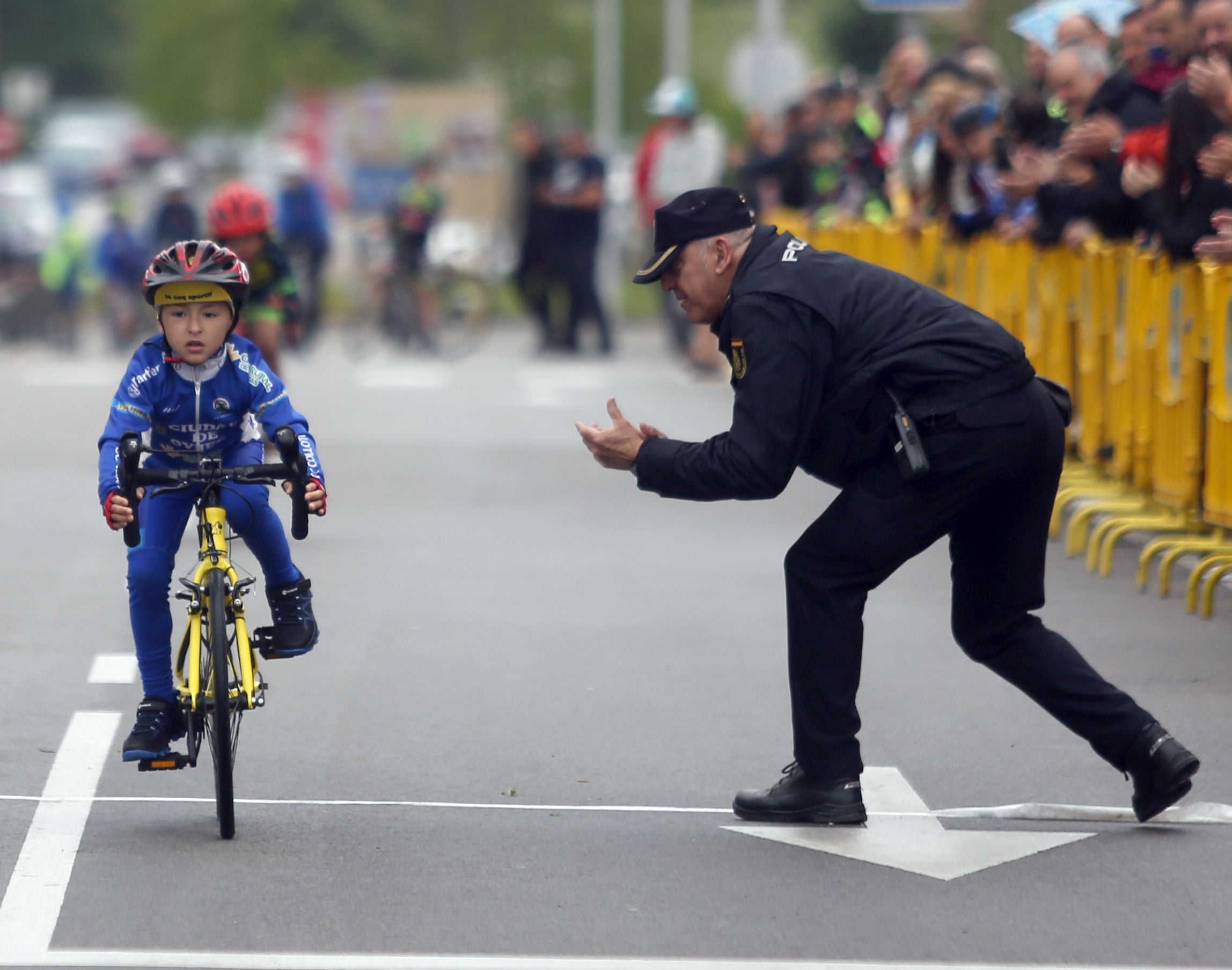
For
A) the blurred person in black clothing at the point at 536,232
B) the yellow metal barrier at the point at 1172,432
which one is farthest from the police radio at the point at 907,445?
the blurred person in black clothing at the point at 536,232

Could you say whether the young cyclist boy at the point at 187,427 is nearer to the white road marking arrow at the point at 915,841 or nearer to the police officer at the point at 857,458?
the police officer at the point at 857,458

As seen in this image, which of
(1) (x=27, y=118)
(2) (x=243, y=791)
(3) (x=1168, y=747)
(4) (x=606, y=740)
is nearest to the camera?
(3) (x=1168, y=747)

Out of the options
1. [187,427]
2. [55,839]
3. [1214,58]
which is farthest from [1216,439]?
[55,839]

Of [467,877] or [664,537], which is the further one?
[664,537]

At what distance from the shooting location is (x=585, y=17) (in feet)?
187

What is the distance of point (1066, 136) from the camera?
11.8 metres

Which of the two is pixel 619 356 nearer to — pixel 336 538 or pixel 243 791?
pixel 336 538

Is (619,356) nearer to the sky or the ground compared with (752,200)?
nearer to the ground

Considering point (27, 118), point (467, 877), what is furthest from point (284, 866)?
point (27, 118)

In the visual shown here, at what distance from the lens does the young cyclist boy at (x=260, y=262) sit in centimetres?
1200

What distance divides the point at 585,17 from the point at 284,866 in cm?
5242

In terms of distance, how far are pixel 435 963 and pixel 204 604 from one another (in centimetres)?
150

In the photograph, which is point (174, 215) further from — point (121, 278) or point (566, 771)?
point (566, 771)

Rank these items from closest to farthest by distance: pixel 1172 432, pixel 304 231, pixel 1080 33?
pixel 1172 432 → pixel 1080 33 → pixel 304 231
